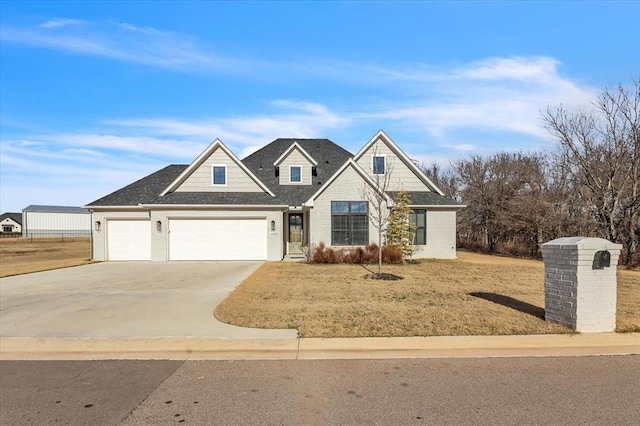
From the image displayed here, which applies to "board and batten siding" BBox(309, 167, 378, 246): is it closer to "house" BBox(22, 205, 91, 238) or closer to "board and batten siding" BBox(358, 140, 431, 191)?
"board and batten siding" BBox(358, 140, 431, 191)

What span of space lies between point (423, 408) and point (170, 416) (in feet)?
8.29

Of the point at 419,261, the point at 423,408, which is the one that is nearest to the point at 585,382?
the point at 423,408

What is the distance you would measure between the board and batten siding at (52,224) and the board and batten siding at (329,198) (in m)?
79.1

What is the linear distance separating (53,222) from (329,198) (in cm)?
8831

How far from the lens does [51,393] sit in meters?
4.75

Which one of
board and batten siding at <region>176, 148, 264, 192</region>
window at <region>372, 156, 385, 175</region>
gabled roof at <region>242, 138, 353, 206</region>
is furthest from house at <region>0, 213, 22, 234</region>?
window at <region>372, 156, 385, 175</region>

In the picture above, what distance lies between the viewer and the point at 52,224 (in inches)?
3519

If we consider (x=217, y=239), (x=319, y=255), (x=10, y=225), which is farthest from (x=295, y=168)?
(x=10, y=225)

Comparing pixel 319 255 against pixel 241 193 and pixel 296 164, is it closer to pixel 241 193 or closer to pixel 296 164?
pixel 241 193

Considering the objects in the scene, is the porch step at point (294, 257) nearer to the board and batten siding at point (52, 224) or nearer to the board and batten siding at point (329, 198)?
the board and batten siding at point (329, 198)

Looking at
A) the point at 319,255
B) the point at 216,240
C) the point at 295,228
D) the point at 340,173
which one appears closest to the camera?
the point at 319,255

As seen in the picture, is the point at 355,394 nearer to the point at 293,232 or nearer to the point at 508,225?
the point at 293,232

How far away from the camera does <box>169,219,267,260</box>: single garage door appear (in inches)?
831

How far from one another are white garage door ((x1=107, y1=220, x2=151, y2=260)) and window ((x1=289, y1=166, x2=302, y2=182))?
28.7 feet
